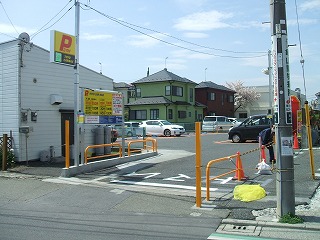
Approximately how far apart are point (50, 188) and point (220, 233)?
571 cm

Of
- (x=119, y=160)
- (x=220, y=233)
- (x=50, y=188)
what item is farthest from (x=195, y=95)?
(x=220, y=233)

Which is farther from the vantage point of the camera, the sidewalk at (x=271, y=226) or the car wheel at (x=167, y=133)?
the car wheel at (x=167, y=133)

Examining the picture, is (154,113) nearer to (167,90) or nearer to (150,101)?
(150,101)

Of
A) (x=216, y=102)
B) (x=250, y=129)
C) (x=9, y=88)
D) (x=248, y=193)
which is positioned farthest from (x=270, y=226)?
(x=216, y=102)

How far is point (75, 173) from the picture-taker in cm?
1191

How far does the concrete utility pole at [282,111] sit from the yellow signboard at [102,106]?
807cm

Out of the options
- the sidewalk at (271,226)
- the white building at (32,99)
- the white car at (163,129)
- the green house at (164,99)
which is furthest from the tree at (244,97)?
the sidewalk at (271,226)

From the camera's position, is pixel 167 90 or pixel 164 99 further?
pixel 167 90

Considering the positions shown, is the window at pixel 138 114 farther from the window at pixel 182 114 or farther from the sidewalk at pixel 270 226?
the sidewalk at pixel 270 226

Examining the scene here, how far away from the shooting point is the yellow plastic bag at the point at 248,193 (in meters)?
7.99

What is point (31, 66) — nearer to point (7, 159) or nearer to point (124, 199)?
point (7, 159)

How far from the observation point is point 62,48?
11.8m

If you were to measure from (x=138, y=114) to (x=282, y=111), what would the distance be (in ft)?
125

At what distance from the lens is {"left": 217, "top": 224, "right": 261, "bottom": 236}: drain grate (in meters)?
6.00
